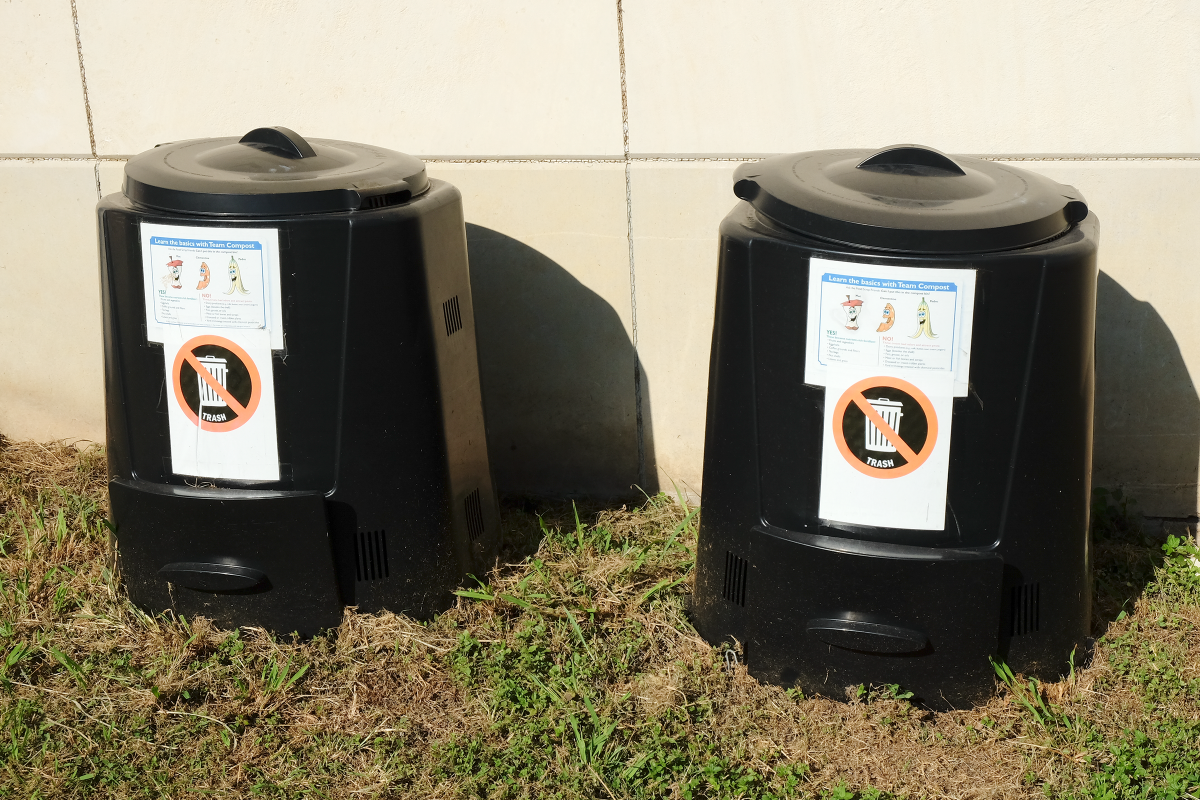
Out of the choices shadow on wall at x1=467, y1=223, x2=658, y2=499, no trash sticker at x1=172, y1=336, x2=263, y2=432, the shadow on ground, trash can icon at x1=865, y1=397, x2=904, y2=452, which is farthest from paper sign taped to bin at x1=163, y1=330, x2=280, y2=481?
the shadow on ground

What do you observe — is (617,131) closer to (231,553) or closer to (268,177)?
(268,177)

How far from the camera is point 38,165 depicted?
11.5ft

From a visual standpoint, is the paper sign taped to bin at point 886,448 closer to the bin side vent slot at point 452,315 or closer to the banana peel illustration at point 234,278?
the bin side vent slot at point 452,315

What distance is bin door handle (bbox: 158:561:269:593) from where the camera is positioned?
262cm

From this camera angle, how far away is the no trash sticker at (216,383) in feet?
8.18

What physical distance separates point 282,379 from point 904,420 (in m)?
1.46

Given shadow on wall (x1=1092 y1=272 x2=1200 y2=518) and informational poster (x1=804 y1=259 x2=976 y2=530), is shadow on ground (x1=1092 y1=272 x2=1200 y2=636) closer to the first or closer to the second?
shadow on wall (x1=1092 y1=272 x2=1200 y2=518)

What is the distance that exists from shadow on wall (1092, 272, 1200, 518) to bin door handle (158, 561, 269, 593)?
2538 millimetres

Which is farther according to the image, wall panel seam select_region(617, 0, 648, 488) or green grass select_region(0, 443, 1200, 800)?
wall panel seam select_region(617, 0, 648, 488)

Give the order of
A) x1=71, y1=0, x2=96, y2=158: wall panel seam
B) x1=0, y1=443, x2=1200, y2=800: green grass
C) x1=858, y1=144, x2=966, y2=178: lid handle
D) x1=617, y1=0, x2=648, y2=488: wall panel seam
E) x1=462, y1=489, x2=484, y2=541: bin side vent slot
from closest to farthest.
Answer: x1=0, y1=443, x2=1200, y2=800: green grass < x1=858, y1=144, x2=966, y2=178: lid handle < x1=462, y1=489, x2=484, y2=541: bin side vent slot < x1=617, y1=0, x2=648, y2=488: wall panel seam < x1=71, y1=0, x2=96, y2=158: wall panel seam

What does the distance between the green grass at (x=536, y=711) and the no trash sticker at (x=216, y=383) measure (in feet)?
1.95

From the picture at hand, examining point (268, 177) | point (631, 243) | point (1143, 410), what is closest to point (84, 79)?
point (268, 177)

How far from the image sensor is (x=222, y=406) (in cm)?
254

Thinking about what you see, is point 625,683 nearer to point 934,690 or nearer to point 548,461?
point 934,690
